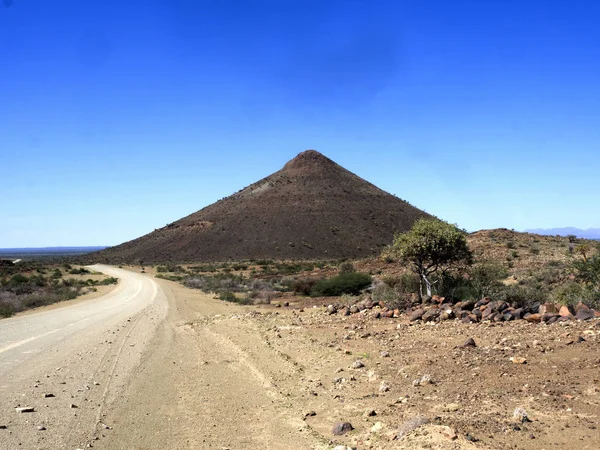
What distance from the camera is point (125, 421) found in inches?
299

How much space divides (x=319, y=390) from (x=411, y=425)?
3.00 metres

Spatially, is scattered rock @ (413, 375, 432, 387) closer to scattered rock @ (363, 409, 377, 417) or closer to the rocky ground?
the rocky ground

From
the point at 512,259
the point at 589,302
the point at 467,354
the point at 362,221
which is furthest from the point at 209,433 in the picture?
the point at 362,221

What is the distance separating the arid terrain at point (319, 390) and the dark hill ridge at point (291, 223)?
7624cm

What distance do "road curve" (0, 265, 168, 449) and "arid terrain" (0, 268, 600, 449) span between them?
38 millimetres

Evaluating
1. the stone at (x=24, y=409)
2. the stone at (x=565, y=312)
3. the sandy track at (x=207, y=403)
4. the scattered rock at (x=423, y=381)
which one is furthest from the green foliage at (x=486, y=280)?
the stone at (x=24, y=409)

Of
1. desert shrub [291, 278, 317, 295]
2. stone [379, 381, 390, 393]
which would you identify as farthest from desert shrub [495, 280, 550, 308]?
desert shrub [291, 278, 317, 295]

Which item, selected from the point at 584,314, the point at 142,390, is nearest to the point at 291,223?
the point at 584,314

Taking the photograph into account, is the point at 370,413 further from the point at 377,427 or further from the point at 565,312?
the point at 565,312

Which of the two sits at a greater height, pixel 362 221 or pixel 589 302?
pixel 362 221

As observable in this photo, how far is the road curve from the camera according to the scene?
7.12 metres

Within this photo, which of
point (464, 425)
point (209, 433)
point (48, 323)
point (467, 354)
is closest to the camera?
point (464, 425)

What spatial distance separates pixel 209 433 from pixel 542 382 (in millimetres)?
5386

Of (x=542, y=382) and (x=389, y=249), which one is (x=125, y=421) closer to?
(x=542, y=382)
